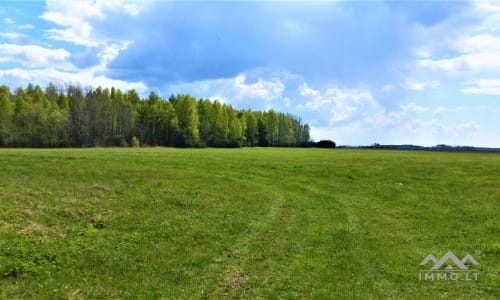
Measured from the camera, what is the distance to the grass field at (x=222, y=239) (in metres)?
10.4

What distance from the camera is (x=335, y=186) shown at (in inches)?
1237

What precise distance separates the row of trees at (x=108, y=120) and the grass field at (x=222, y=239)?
257 ft

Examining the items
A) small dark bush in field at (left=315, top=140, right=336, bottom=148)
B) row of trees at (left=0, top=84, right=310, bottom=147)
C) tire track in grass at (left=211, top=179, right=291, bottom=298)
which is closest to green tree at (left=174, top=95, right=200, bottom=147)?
row of trees at (left=0, top=84, right=310, bottom=147)

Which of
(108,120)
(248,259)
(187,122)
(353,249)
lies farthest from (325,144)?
(248,259)

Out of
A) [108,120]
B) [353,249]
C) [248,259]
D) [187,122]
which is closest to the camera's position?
[248,259]

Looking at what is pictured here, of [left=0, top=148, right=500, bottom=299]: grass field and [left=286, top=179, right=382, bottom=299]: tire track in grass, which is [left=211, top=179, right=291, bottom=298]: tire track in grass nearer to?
[left=0, top=148, right=500, bottom=299]: grass field

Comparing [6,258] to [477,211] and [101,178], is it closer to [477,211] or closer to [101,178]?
[101,178]

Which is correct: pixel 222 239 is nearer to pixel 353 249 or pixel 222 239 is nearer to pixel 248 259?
pixel 248 259

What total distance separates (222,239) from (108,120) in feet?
350

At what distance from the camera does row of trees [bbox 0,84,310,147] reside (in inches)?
3681

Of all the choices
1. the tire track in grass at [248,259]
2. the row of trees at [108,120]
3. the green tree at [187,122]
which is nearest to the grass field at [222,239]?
the tire track in grass at [248,259]

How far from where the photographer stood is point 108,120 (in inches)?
4390

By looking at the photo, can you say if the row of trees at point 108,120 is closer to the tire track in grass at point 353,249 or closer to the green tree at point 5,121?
the green tree at point 5,121

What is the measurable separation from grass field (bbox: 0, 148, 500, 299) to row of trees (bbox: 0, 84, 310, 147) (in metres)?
78.3
